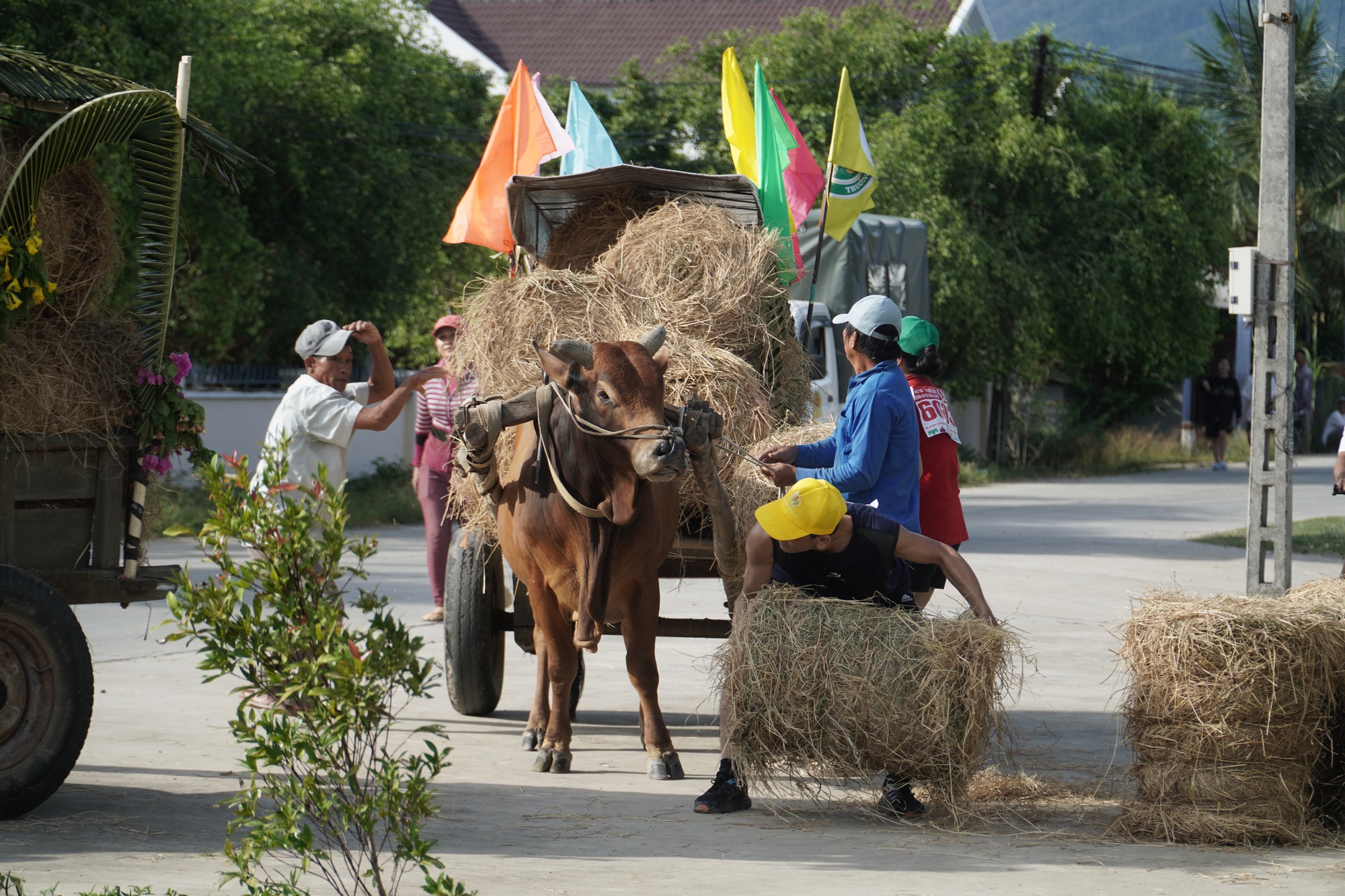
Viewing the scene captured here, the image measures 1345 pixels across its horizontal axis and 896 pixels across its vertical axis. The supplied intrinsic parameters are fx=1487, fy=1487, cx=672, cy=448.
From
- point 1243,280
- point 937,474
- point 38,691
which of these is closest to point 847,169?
point 1243,280

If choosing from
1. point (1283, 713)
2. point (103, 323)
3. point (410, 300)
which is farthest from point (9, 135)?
point (410, 300)

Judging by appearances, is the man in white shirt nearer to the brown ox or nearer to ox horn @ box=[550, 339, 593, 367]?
the brown ox

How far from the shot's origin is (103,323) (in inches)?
247

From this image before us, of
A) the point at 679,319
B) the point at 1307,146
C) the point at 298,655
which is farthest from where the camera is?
the point at 1307,146

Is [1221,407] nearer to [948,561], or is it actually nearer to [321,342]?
[321,342]

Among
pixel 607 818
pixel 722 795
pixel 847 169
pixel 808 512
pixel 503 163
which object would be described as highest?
pixel 847 169

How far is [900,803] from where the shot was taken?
19.5 ft

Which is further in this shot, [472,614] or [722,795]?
[472,614]

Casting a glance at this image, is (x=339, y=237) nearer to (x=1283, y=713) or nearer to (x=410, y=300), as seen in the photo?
(x=410, y=300)

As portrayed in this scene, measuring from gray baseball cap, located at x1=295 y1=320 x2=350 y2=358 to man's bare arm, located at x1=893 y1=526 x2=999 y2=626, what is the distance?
3584 mm

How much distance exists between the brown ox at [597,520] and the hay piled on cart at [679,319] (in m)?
0.33

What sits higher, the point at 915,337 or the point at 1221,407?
the point at 1221,407

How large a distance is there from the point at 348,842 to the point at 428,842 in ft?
6.51

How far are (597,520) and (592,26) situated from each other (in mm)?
40087
